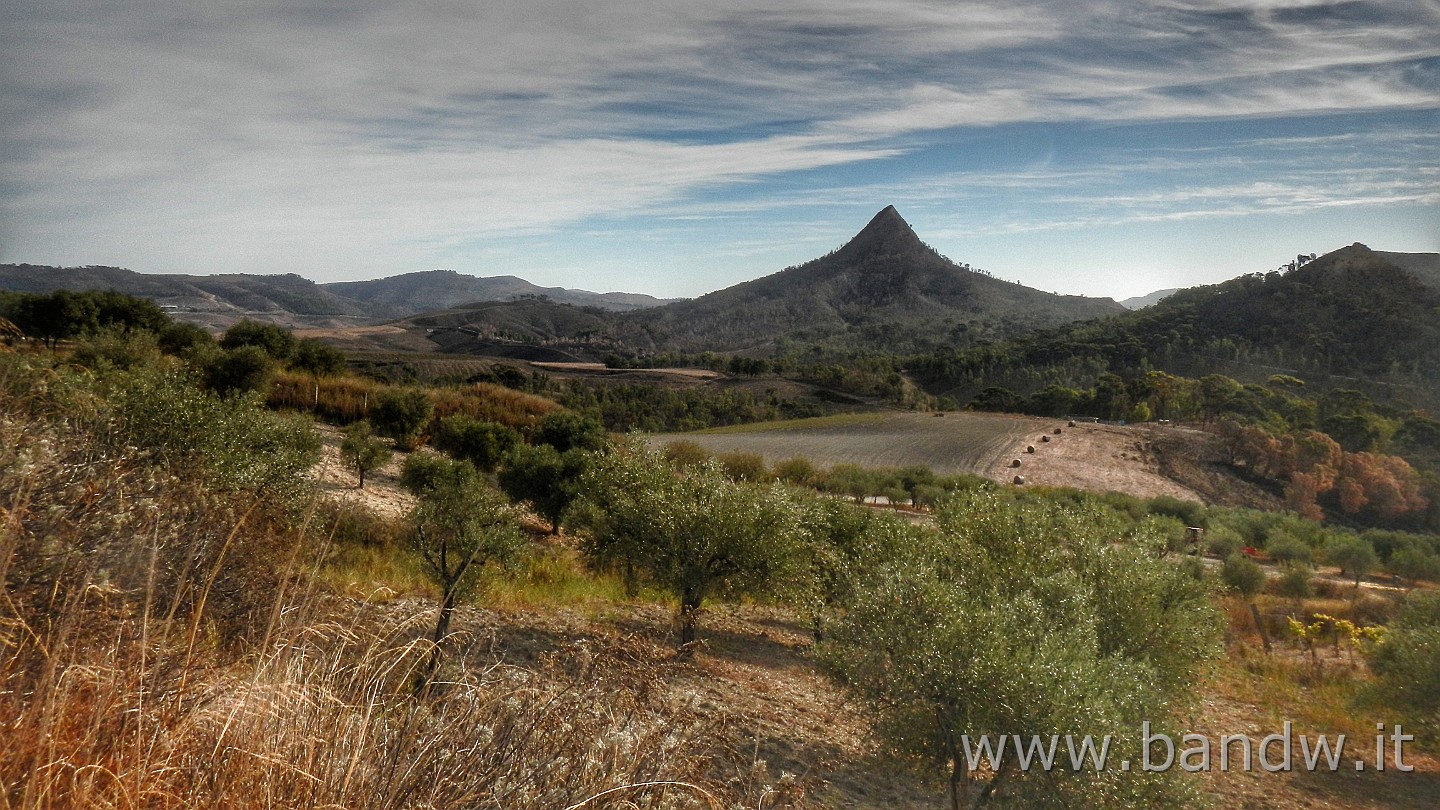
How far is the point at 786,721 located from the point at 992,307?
18077 cm

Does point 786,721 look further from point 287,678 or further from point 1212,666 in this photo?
point 287,678

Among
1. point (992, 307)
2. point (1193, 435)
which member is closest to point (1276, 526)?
point (1193, 435)

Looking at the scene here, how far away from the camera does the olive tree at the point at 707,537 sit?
33.9 feet

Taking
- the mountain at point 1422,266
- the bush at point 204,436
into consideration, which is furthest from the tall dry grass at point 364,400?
the mountain at point 1422,266

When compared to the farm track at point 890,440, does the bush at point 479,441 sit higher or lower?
higher

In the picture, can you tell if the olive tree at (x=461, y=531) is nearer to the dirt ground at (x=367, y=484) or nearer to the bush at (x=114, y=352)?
the dirt ground at (x=367, y=484)

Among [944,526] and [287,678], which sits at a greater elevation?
[287,678]

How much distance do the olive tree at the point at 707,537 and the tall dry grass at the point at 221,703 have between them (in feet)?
19.4

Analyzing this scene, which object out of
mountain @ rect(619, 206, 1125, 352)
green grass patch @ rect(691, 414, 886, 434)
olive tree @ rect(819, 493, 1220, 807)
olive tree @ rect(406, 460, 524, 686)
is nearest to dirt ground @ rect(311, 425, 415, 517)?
olive tree @ rect(406, 460, 524, 686)

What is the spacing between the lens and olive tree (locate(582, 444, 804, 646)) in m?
10.3

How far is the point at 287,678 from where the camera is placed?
8.84ft

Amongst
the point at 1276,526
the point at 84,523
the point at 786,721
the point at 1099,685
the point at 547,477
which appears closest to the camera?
the point at 84,523

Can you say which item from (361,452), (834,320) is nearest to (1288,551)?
(361,452)

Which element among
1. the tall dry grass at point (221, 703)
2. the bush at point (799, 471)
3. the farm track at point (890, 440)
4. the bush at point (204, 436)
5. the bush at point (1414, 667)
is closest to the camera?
the tall dry grass at point (221, 703)
